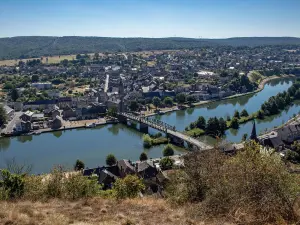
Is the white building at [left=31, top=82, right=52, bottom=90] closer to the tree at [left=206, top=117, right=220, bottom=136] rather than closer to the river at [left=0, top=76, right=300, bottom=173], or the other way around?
the river at [left=0, top=76, right=300, bottom=173]

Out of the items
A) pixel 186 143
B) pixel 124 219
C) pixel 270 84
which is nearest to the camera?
pixel 124 219

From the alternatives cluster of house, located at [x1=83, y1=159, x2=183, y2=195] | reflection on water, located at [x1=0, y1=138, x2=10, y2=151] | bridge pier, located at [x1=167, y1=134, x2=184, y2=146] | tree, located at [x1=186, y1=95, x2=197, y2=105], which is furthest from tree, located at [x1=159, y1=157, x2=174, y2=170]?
tree, located at [x1=186, y1=95, x2=197, y2=105]

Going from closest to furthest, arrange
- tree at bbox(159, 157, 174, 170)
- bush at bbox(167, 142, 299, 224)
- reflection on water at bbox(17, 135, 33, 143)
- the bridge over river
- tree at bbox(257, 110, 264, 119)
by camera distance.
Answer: bush at bbox(167, 142, 299, 224) < tree at bbox(159, 157, 174, 170) < the bridge over river < reflection on water at bbox(17, 135, 33, 143) < tree at bbox(257, 110, 264, 119)

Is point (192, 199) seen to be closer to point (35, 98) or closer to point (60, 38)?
point (35, 98)

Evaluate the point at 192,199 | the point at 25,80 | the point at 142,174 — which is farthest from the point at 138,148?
the point at 25,80

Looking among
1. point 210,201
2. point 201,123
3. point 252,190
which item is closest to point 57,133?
point 201,123

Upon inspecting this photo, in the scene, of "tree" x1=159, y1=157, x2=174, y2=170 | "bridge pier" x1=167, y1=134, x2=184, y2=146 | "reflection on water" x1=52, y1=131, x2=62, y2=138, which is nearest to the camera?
"tree" x1=159, y1=157, x2=174, y2=170
